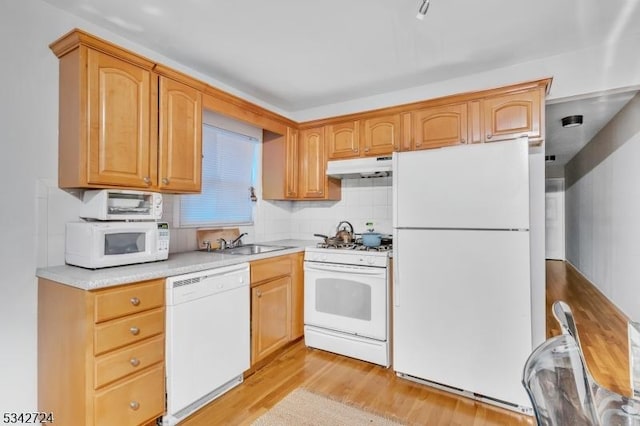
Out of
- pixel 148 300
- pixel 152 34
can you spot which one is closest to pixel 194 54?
pixel 152 34

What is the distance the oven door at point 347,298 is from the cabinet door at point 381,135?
3.82 feet

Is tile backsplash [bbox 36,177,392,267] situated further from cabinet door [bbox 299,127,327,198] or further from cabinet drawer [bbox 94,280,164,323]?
cabinet drawer [bbox 94,280,164,323]

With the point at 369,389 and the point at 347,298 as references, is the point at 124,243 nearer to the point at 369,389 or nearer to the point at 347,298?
the point at 347,298

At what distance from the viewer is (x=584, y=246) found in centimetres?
596

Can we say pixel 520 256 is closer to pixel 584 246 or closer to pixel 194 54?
pixel 194 54

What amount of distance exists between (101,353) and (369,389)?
176cm

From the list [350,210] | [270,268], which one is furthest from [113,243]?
[350,210]

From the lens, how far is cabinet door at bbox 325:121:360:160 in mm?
3225

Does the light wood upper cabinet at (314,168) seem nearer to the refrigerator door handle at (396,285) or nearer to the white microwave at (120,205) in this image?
the refrigerator door handle at (396,285)

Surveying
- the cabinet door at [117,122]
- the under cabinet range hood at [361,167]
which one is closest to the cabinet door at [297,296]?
the under cabinet range hood at [361,167]

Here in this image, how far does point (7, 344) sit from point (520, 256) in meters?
3.11

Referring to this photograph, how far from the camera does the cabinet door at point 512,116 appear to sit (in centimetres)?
239

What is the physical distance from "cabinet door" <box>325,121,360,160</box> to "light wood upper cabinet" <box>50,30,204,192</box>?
5.00 feet

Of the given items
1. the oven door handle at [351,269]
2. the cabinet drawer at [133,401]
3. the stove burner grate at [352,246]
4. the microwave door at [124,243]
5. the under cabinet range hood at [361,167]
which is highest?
the under cabinet range hood at [361,167]
